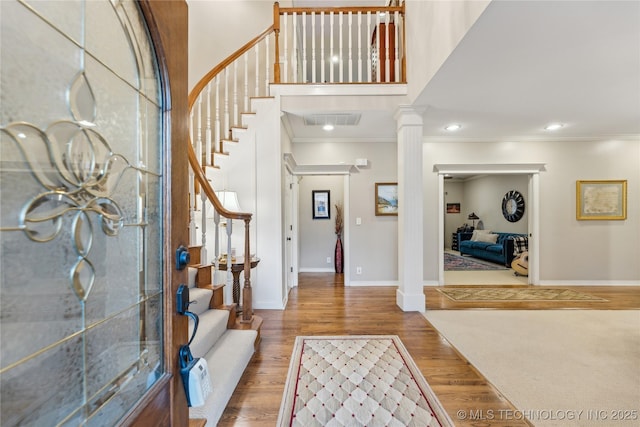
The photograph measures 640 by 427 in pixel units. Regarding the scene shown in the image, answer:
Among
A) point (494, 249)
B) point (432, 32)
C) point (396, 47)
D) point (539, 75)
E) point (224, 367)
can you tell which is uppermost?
point (396, 47)

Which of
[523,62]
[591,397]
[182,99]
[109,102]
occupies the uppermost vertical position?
[523,62]

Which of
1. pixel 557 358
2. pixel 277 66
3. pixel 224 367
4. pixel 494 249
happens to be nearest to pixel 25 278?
pixel 224 367

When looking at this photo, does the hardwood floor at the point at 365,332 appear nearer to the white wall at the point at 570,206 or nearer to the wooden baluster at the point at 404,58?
the white wall at the point at 570,206

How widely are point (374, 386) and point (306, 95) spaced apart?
3.13m

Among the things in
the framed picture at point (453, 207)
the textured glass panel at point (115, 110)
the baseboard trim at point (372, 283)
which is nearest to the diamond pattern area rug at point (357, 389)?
the textured glass panel at point (115, 110)

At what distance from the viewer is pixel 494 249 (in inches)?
272

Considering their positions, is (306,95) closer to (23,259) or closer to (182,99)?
(182,99)

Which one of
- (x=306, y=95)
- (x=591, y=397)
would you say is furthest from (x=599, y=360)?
(x=306, y=95)

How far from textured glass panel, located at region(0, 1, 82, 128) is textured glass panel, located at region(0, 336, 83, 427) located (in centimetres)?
40

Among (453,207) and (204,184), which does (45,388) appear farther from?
(453,207)

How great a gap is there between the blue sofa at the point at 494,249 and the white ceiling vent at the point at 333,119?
5013mm

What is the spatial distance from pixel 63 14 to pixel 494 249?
8.11 metres

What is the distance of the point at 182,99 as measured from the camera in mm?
880

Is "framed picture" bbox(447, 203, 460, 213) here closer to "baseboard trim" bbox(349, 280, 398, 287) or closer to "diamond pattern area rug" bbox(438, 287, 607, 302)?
"diamond pattern area rug" bbox(438, 287, 607, 302)
